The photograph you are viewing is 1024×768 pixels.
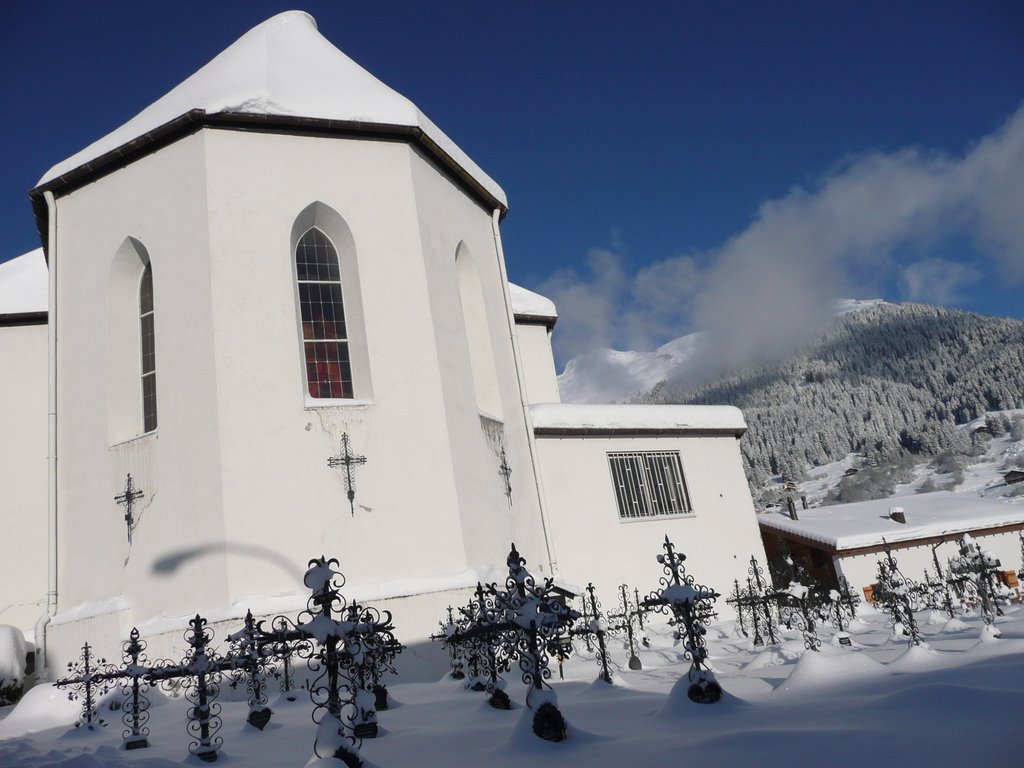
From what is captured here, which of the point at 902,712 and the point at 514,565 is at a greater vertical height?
the point at 514,565

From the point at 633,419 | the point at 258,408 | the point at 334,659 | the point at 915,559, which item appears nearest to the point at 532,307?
the point at 633,419

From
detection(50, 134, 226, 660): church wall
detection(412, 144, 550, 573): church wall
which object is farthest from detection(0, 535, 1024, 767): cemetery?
detection(412, 144, 550, 573): church wall

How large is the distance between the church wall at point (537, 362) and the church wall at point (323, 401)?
8397 mm

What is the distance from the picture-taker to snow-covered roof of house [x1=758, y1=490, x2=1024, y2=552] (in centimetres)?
2402

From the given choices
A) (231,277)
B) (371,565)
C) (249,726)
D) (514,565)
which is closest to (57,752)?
(249,726)

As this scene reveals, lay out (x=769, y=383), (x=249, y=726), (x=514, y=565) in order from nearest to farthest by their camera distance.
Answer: (x=514, y=565)
(x=249, y=726)
(x=769, y=383)

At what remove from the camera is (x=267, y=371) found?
1279cm

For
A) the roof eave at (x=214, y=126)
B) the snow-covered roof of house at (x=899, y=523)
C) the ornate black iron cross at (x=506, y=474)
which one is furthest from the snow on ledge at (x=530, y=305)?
the snow-covered roof of house at (x=899, y=523)

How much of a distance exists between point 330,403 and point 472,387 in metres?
2.64

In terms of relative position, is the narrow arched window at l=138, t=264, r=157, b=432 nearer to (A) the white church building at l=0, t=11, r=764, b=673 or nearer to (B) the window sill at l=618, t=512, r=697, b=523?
(A) the white church building at l=0, t=11, r=764, b=673

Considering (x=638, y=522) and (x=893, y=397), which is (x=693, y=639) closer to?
(x=638, y=522)

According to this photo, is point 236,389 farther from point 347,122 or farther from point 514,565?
point 514,565

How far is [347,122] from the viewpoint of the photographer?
14219 millimetres

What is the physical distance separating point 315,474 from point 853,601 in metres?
12.2
